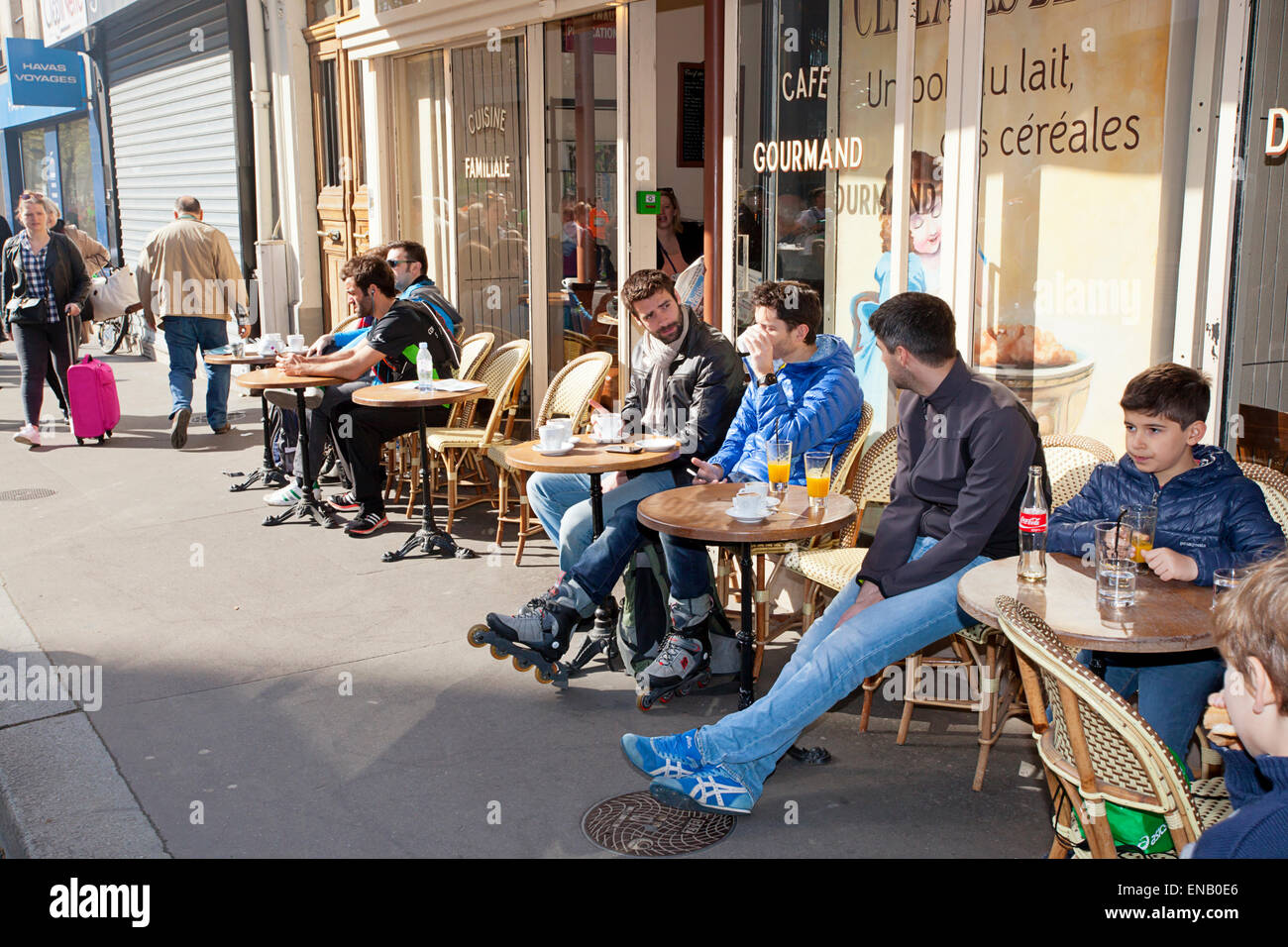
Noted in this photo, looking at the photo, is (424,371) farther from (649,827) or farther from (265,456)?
(649,827)

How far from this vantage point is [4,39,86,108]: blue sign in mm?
18312

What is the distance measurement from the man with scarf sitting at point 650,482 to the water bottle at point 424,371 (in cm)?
141

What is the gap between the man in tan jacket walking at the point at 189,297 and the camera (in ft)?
32.7

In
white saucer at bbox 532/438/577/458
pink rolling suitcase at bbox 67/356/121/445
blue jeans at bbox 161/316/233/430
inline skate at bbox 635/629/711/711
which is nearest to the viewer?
inline skate at bbox 635/629/711/711

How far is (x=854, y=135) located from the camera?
5.84 m

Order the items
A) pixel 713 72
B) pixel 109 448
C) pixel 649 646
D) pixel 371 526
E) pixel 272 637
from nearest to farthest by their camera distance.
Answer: pixel 649 646
pixel 272 637
pixel 713 72
pixel 371 526
pixel 109 448

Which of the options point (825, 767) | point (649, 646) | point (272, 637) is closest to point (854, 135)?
point (649, 646)

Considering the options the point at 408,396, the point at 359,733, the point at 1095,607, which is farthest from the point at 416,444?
the point at 1095,607

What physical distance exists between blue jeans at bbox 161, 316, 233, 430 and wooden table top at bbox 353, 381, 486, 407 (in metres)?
3.84

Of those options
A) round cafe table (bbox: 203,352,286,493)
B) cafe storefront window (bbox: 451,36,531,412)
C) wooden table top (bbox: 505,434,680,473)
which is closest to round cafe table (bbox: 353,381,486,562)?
wooden table top (bbox: 505,434,680,473)

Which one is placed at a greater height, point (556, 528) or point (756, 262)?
point (756, 262)

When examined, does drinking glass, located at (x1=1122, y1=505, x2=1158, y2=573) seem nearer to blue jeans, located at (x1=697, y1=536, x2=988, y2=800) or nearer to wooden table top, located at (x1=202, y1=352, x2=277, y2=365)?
blue jeans, located at (x1=697, y1=536, x2=988, y2=800)
